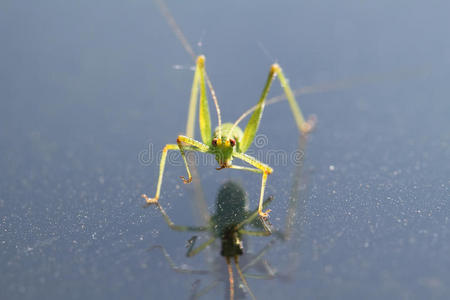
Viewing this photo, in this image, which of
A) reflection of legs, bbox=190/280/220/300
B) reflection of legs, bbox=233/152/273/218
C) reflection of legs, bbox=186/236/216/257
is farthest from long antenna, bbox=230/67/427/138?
reflection of legs, bbox=190/280/220/300

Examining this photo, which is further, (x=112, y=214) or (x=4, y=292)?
(x=112, y=214)

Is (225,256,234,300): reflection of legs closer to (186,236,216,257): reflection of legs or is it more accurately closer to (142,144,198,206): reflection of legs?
(186,236,216,257): reflection of legs

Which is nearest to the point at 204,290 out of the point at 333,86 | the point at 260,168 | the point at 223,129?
the point at 260,168

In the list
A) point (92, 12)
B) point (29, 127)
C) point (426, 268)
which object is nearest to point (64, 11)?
point (92, 12)

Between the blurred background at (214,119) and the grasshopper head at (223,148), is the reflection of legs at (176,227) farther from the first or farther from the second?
the grasshopper head at (223,148)

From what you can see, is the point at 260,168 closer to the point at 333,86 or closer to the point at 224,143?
the point at 224,143

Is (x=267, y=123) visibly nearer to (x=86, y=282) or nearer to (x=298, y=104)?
(x=298, y=104)

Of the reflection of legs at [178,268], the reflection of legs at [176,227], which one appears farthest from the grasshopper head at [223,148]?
the reflection of legs at [178,268]
